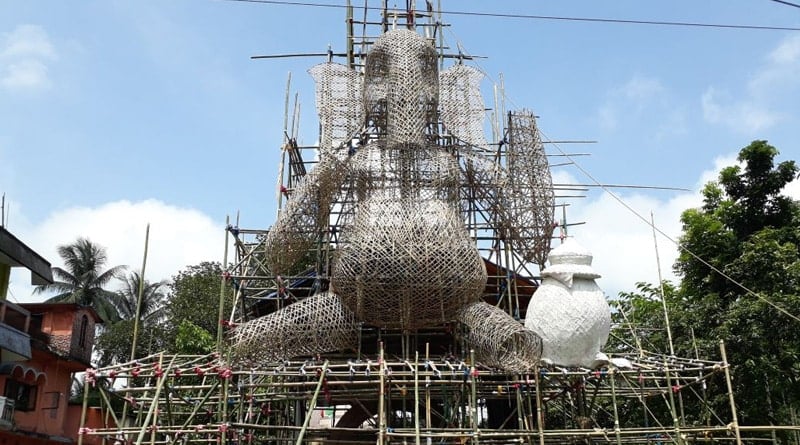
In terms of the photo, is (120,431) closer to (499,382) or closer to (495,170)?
(499,382)

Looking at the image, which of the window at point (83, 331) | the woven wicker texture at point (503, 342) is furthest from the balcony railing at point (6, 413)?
the woven wicker texture at point (503, 342)

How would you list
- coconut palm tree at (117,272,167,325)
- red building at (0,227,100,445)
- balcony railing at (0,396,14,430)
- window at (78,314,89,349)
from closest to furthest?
red building at (0,227,100,445) < balcony railing at (0,396,14,430) < window at (78,314,89,349) < coconut palm tree at (117,272,167,325)

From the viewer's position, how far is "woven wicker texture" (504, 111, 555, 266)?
11430mm

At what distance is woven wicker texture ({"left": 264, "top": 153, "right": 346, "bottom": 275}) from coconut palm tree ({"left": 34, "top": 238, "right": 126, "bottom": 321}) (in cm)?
1795

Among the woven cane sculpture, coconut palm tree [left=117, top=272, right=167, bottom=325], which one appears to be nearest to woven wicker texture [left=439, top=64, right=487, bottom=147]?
the woven cane sculpture

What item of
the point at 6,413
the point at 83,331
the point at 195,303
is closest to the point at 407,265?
the point at 6,413

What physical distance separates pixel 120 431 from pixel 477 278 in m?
4.81

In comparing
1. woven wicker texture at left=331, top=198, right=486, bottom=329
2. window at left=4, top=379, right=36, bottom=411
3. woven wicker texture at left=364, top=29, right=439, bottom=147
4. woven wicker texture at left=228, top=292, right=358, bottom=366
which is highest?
woven wicker texture at left=364, top=29, right=439, bottom=147

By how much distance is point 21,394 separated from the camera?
16.3m

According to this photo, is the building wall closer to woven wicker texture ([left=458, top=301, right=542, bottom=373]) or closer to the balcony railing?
the balcony railing

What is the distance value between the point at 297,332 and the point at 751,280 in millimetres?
9373

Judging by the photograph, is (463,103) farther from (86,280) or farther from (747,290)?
(86,280)

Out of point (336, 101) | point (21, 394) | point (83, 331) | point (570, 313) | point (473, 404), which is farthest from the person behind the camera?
point (83, 331)

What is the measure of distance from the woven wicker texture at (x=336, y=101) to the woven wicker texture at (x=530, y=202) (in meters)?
2.59
